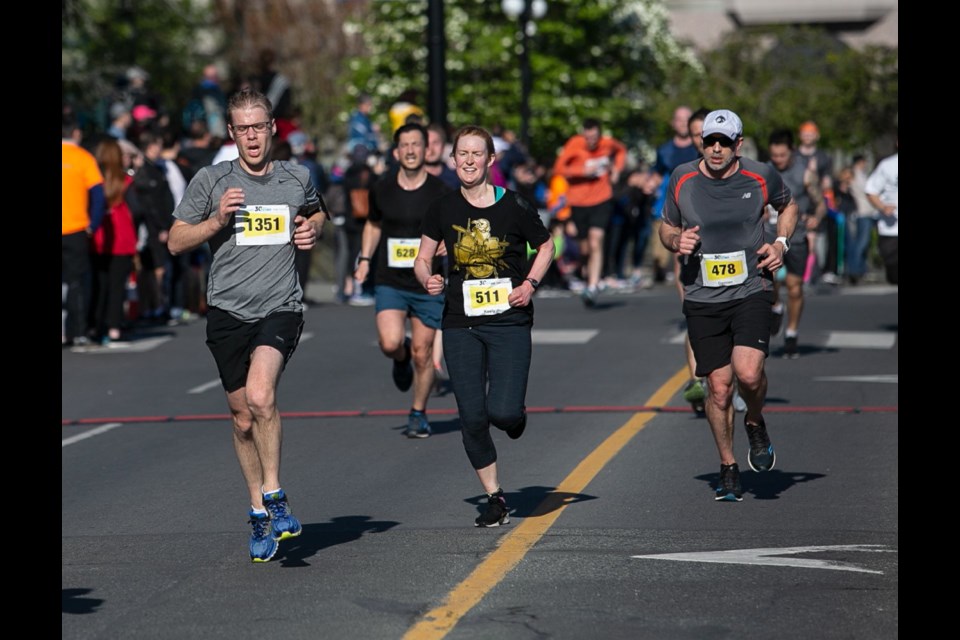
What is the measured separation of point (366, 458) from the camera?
11.2m

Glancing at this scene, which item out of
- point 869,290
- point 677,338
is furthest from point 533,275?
point 869,290

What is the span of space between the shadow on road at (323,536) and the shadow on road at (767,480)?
1.97 m

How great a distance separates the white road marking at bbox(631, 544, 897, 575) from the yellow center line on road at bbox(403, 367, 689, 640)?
61 centimetres

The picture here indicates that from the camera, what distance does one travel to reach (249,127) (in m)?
8.20

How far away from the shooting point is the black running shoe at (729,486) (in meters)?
9.52

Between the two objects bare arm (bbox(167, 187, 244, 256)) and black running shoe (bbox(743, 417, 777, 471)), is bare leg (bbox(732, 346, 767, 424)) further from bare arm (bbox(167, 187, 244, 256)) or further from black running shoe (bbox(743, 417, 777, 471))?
bare arm (bbox(167, 187, 244, 256))

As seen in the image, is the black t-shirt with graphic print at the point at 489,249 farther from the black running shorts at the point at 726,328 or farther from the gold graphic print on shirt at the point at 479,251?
the black running shorts at the point at 726,328

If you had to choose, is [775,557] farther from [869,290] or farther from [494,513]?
[869,290]

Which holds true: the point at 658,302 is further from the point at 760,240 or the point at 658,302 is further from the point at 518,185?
the point at 760,240

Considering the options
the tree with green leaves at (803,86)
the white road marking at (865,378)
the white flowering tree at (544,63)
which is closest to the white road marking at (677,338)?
the white road marking at (865,378)

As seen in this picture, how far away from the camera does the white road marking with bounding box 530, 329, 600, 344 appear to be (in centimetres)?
1828

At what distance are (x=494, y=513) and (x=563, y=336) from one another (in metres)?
9.96

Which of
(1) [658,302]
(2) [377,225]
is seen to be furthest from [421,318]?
(1) [658,302]

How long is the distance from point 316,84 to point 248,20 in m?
2.73
